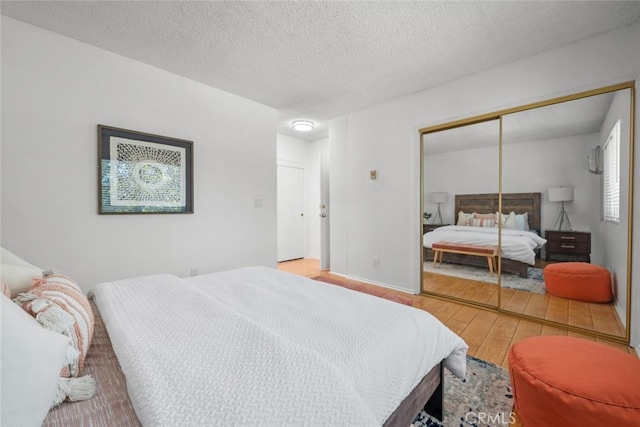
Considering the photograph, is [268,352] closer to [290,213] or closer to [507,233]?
[507,233]

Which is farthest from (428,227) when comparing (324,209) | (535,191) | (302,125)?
(302,125)

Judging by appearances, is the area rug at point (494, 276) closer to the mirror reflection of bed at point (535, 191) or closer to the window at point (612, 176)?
the mirror reflection of bed at point (535, 191)

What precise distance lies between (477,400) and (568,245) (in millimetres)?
1829

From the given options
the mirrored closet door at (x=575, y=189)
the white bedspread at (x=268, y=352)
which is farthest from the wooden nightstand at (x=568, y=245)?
the white bedspread at (x=268, y=352)

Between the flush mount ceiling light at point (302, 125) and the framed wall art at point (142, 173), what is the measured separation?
6.18 ft

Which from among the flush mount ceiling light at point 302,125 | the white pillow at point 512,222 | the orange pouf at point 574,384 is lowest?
the orange pouf at point 574,384

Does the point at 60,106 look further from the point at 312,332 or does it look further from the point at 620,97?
the point at 620,97

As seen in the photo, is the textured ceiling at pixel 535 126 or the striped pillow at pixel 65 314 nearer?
the striped pillow at pixel 65 314

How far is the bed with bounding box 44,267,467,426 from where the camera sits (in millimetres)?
653

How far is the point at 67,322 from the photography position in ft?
2.74

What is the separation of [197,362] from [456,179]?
3115mm

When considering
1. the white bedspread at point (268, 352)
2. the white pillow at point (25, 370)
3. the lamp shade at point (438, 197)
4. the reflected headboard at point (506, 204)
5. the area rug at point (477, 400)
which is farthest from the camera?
the lamp shade at point (438, 197)

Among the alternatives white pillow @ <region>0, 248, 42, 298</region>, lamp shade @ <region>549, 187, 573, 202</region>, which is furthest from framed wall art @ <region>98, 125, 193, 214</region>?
lamp shade @ <region>549, 187, 573, 202</region>

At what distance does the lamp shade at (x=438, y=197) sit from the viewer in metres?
3.13
